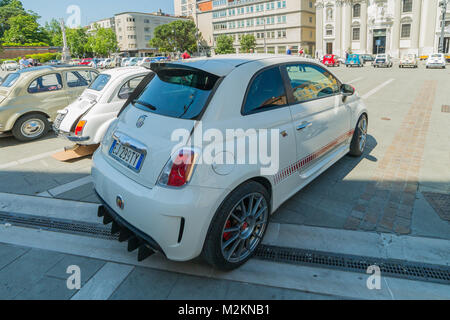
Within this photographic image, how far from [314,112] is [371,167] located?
215 centimetres

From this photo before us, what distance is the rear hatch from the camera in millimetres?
2572

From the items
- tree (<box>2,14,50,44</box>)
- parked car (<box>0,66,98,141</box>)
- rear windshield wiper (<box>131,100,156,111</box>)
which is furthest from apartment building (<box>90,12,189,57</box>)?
rear windshield wiper (<box>131,100,156,111</box>)

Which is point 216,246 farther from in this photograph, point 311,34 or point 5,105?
point 311,34

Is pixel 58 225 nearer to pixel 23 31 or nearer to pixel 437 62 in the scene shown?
pixel 437 62

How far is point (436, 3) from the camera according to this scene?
60188mm

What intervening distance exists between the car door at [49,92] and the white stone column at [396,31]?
72692 millimetres

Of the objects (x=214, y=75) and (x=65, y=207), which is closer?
(x=214, y=75)

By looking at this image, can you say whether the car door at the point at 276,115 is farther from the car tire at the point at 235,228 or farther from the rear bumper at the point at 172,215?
the rear bumper at the point at 172,215

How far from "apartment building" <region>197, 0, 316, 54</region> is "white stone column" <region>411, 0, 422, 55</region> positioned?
2454 cm

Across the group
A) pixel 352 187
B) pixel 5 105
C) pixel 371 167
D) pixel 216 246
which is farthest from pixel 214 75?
pixel 5 105

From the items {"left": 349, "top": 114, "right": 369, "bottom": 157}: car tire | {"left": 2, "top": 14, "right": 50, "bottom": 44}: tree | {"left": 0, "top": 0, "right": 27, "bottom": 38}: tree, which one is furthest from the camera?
{"left": 0, "top": 0, "right": 27, "bottom": 38}: tree

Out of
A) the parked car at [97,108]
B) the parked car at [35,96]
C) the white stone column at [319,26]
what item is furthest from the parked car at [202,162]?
the white stone column at [319,26]

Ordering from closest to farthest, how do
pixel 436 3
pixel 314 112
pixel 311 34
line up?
1. pixel 314 112
2. pixel 436 3
3. pixel 311 34

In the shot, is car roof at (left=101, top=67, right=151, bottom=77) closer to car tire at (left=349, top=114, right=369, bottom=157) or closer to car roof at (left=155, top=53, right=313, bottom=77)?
car roof at (left=155, top=53, right=313, bottom=77)
